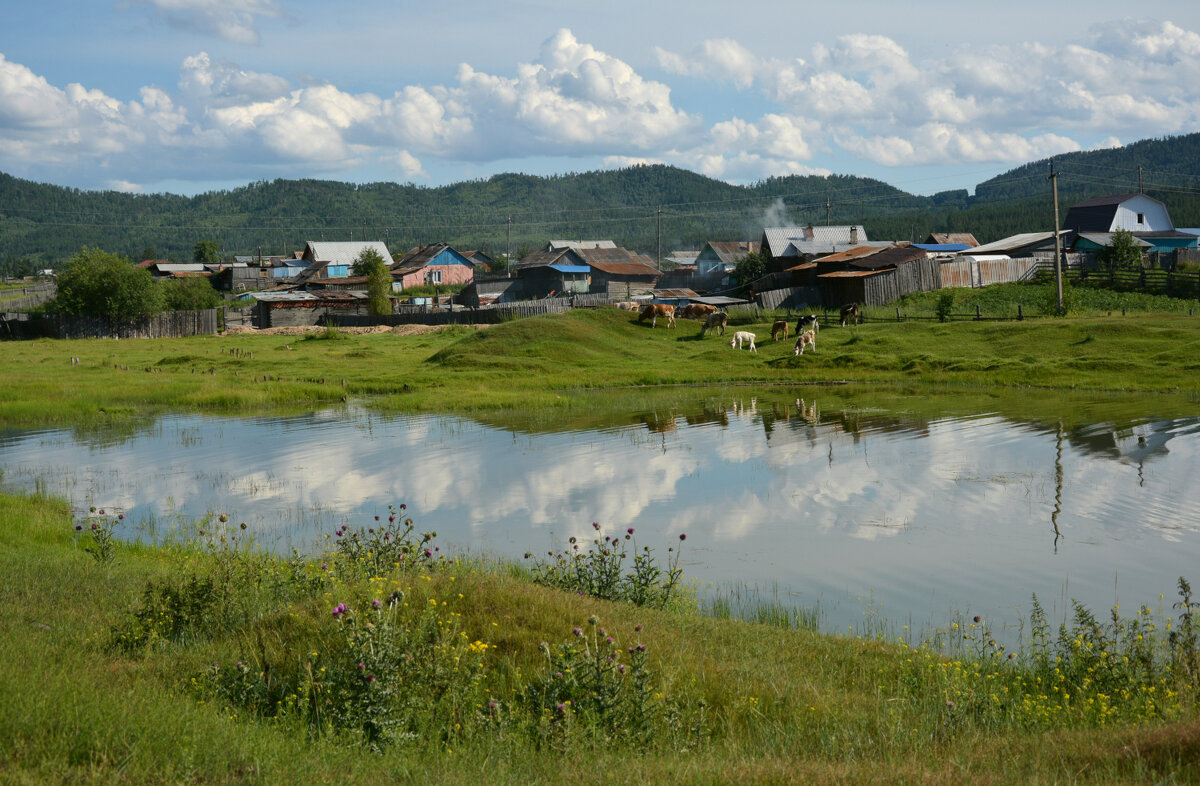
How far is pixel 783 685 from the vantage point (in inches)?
285

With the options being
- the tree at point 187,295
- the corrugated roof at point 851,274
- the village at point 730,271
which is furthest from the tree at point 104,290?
the corrugated roof at point 851,274

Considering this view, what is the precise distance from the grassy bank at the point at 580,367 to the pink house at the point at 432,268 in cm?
6445

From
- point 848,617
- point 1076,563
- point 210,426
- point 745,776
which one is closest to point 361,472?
point 210,426

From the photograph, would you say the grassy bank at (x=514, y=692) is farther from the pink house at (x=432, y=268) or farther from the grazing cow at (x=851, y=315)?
the pink house at (x=432, y=268)

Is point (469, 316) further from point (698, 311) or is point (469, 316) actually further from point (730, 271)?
point (730, 271)

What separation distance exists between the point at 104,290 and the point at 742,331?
44.3 metres

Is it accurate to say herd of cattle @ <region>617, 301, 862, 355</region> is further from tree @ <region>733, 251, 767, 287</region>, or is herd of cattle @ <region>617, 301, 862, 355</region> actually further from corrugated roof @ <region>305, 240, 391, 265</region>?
corrugated roof @ <region>305, 240, 391, 265</region>

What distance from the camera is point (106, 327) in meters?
65.3

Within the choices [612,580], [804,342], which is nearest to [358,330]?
[804,342]

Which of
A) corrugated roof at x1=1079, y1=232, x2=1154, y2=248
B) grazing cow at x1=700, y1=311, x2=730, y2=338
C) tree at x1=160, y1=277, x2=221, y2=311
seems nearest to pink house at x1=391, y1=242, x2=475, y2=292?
tree at x1=160, y1=277, x2=221, y2=311

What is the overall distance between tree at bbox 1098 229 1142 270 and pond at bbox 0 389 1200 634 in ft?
108

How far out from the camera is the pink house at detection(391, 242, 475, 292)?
112500 mm

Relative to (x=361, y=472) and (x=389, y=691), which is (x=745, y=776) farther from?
(x=361, y=472)

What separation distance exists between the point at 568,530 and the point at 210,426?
16.2m
